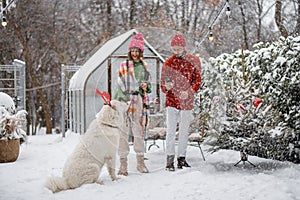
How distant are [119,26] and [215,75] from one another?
1.21 meters

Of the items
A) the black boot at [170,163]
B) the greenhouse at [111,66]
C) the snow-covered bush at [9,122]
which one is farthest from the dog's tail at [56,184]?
the snow-covered bush at [9,122]

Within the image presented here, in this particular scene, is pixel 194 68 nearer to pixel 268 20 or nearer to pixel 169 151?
pixel 169 151

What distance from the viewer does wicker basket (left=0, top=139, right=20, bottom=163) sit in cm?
449

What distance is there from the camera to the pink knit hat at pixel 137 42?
3.21 m

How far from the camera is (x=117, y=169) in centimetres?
338

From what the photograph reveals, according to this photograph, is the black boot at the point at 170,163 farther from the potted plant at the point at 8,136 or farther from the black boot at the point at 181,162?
the potted plant at the point at 8,136

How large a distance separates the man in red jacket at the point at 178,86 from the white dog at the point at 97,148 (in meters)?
0.49

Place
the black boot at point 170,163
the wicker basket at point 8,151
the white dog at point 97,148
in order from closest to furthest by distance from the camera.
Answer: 1. the white dog at point 97,148
2. the black boot at point 170,163
3. the wicker basket at point 8,151

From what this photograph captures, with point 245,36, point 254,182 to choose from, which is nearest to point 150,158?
point 254,182

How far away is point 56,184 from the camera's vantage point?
2877mm

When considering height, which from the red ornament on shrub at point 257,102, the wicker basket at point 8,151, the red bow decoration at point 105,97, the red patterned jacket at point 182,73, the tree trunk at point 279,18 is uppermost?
the tree trunk at point 279,18

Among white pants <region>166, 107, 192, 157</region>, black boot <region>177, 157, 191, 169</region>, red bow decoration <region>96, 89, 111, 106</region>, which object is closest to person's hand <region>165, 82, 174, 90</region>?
white pants <region>166, 107, 192, 157</region>

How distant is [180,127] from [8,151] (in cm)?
245

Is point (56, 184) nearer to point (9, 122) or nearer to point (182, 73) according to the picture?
point (182, 73)
